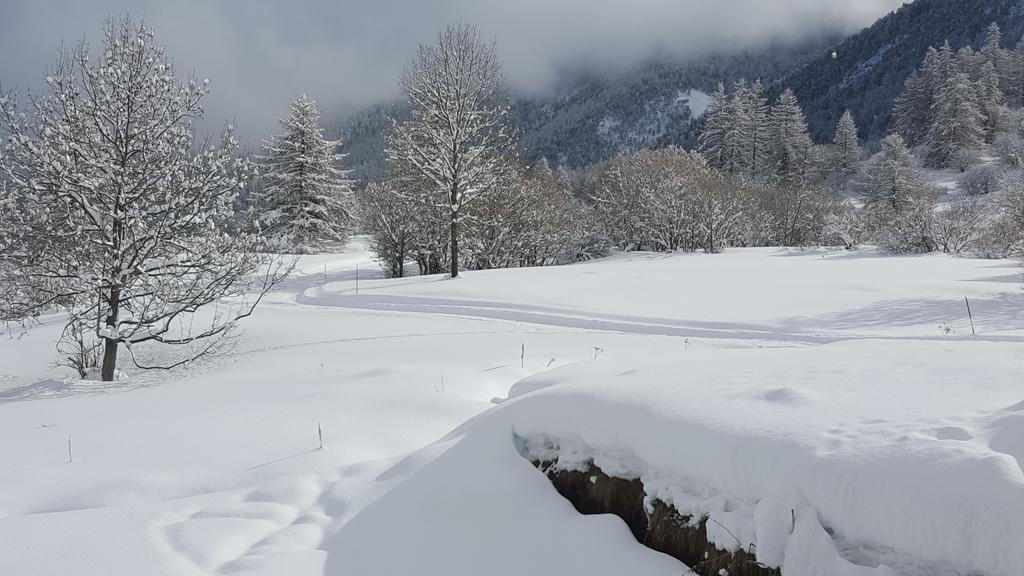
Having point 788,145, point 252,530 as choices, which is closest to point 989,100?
point 788,145

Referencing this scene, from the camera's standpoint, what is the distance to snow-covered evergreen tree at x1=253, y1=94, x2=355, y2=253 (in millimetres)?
39375

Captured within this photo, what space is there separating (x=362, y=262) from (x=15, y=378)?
25088 millimetres

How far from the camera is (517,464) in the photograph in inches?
153

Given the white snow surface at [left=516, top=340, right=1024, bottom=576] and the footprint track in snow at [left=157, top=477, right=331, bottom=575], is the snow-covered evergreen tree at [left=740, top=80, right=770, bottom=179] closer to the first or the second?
the white snow surface at [left=516, top=340, right=1024, bottom=576]

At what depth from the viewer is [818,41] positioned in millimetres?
193625

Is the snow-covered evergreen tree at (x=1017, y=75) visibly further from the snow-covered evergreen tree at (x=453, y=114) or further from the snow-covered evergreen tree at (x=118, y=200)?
the snow-covered evergreen tree at (x=118, y=200)

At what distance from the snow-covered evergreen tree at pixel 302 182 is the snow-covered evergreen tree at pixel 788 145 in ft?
159

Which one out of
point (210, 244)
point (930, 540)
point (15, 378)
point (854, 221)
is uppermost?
point (854, 221)

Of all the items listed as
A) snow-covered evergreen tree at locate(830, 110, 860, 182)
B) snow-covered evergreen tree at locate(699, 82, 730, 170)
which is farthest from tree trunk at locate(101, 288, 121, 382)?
snow-covered evergreen tree at locate(830, 110, 860, 182)

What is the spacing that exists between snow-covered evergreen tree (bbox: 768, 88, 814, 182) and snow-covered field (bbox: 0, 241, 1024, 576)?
64.1 metres

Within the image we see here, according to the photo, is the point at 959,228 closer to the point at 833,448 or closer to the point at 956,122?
the point at 833,448

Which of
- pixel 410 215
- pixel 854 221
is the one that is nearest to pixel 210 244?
pixel 410 215

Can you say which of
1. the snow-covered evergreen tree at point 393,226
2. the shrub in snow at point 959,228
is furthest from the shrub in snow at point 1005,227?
the snow-covered evergreen tree at point 393,226

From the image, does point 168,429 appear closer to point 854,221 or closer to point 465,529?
point 465,529
